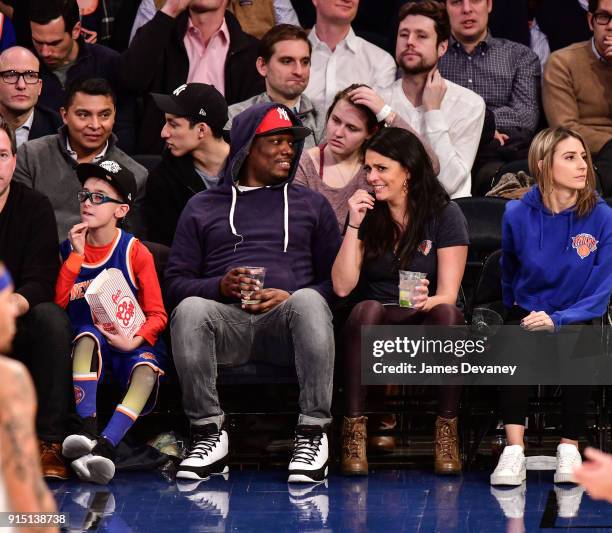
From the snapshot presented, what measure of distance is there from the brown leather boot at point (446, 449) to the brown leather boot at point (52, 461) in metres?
1.61

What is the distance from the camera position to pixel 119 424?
595cm

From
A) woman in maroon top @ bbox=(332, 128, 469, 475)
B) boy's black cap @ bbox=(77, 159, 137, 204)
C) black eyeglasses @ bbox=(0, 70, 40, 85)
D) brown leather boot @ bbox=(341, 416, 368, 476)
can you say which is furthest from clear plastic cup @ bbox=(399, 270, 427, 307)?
black eyeglasses @ bbox=(0, 70, 40, 85)

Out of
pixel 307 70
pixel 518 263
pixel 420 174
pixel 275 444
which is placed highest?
pixel 307 70

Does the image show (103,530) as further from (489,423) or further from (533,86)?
(533,86)

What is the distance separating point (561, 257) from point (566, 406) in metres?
0.66

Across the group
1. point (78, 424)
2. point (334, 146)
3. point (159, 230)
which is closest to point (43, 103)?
point (159, 230)

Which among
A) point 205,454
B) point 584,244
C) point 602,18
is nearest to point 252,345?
point 205,454

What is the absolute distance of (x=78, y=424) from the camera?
19.7 feet

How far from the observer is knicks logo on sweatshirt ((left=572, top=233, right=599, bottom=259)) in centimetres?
609

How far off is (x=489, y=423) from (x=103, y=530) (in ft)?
6.35

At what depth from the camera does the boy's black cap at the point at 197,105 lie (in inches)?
270

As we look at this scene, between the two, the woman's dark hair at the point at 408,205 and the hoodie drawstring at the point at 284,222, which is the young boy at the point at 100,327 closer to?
the hoodie drawstring at the point at 284,222

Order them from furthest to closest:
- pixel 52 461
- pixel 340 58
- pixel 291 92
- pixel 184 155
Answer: pixel 340 58 → pixel 291 92 → pixel 184 155 → pixel 52 461

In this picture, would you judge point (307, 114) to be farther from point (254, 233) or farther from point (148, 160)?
point (254, 233)
